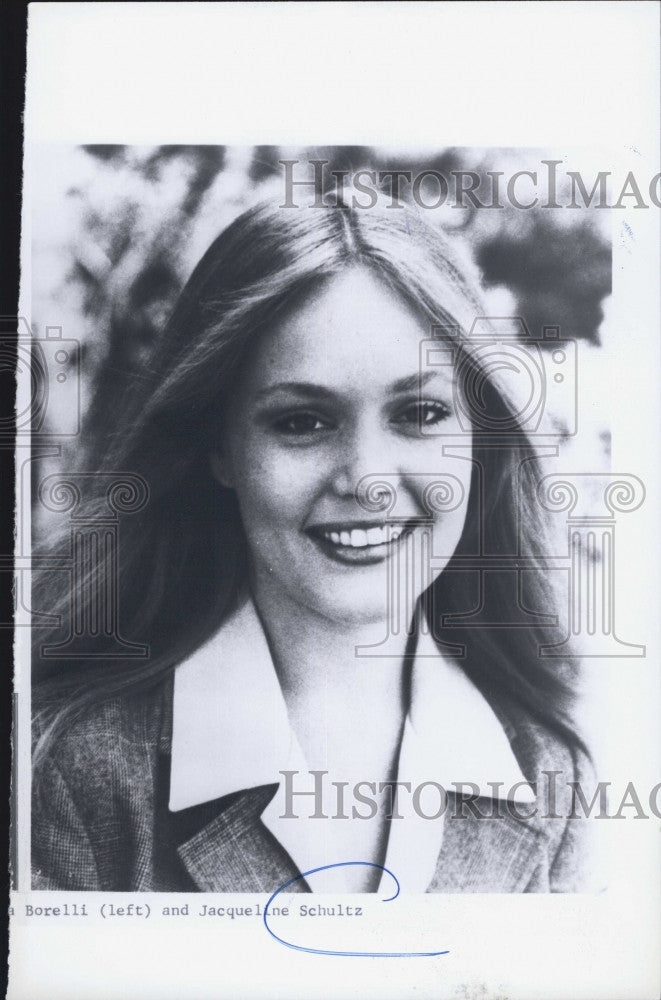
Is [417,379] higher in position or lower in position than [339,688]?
higher

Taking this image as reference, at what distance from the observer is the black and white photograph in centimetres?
172

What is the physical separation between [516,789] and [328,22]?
159 cm

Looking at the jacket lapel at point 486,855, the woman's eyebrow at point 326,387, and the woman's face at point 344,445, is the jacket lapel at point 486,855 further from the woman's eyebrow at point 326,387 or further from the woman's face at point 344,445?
the woman's eyebrow at point 326,387

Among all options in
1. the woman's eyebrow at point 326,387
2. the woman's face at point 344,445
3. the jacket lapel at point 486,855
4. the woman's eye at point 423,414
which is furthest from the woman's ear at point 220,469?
the jacket lapel at point 486,855

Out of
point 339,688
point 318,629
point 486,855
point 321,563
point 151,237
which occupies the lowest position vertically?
point 486,855

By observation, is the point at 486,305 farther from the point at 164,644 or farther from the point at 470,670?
the point at 164,644

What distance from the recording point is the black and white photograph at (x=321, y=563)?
1720 mm

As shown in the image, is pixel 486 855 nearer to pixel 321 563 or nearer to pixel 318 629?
pixel 318 629

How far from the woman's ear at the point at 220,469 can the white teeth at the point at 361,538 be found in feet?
0.73

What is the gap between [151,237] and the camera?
173 cm

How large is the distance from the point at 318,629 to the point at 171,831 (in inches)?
19.5

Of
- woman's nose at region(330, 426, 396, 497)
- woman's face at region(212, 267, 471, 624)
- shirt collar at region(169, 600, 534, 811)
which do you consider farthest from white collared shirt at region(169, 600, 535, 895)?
woman's nose at region(330, 426, 396, 497)

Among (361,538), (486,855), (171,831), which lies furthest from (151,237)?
(486,855)

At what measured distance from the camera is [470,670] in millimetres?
1740
